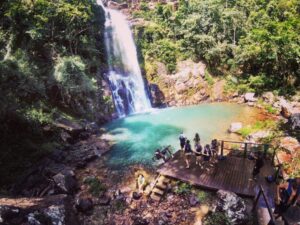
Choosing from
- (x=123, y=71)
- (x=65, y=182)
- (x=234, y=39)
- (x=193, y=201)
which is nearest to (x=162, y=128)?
(x=65, y=182)

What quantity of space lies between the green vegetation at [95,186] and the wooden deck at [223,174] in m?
3.32

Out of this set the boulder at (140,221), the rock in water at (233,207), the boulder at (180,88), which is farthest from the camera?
the boulder at (180,88)

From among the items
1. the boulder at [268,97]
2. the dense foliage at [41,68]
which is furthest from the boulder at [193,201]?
the boulder at [268,97]

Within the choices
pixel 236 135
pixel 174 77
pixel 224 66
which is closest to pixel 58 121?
pixel 236 135

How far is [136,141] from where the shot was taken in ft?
70.7

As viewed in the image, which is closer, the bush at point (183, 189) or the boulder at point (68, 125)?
the bush at point (183, 189)

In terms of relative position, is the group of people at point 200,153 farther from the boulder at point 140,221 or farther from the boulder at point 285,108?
the boulder at point 285,108

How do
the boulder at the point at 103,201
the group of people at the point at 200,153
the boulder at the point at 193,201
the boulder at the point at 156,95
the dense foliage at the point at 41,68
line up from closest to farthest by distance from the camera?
the boulder at the point at 193,201, the boulder at the point at 103,201, the group of people at the point at 200,153, the dense foliage at the point at 41,68, the boulder at the point at 156,95

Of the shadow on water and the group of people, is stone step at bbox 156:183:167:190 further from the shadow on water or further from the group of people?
the shadow on water

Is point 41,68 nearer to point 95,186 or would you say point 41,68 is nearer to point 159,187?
point 95,186

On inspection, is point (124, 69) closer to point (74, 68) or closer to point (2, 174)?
point (74, 68)

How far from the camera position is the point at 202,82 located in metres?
34.0

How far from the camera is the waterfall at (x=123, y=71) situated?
1202 inches

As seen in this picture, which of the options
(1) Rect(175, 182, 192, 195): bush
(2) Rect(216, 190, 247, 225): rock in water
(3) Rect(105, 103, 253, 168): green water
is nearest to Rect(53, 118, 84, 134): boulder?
(3) Rect(105, 103, 253, 168): green water
